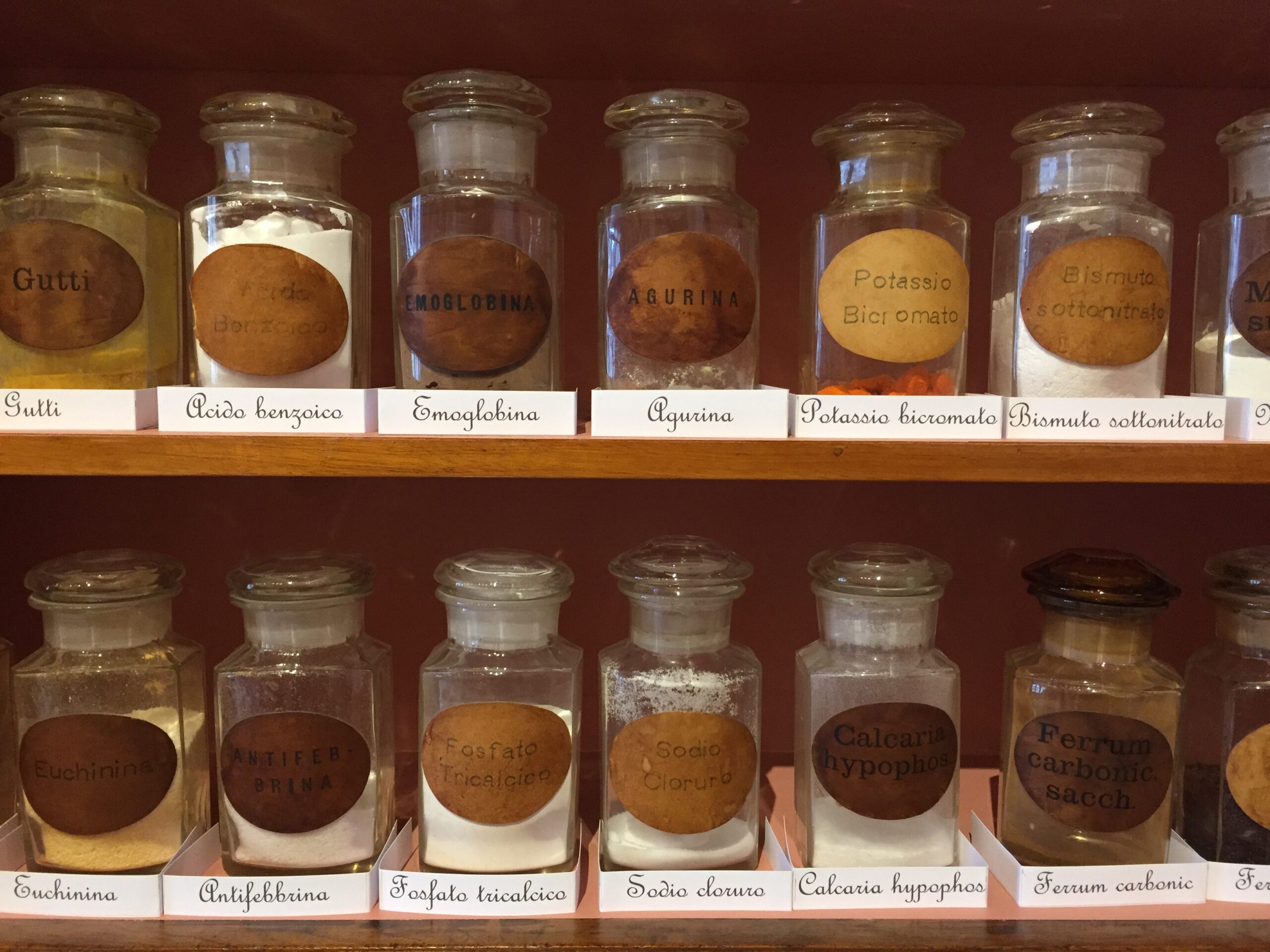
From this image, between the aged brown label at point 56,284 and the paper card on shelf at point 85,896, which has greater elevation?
the aged brown label at point 56,284

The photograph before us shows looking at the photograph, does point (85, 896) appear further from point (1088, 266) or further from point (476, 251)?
point (1088, 266)

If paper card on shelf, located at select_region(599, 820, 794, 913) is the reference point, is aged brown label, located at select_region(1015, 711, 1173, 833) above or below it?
above

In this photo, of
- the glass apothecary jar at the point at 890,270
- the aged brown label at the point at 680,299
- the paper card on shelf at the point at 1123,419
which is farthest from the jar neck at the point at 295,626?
the paper card on shelf at the point at 1123,419

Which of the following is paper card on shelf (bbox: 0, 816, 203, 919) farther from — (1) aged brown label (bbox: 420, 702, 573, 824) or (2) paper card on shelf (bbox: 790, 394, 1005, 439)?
(2) paper card on shelf (bbox: 790, 394, 1005, 439)

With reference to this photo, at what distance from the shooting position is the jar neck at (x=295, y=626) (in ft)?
2.42

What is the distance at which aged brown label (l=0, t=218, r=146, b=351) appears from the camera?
2.22ft

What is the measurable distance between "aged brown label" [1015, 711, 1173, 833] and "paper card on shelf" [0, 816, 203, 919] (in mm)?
691

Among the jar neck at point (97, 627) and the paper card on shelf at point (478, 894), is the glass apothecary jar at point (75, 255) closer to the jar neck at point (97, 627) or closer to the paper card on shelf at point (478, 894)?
the jar neck at point (97, 627)

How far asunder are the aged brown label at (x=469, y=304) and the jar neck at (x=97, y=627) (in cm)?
31

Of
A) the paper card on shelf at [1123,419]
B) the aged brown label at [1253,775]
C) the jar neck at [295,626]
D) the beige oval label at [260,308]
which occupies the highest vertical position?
the beige oval label at [260,308]

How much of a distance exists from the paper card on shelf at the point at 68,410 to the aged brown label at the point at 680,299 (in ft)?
1.18

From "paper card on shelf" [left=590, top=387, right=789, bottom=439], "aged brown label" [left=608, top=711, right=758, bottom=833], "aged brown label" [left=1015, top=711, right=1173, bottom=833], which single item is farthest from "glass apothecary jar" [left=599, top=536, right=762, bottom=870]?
"aged brown label" [left=1015, top=711, right=1173, bottom=833]

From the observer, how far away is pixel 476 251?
27.2 inches

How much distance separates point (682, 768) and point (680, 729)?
1.2 inches
